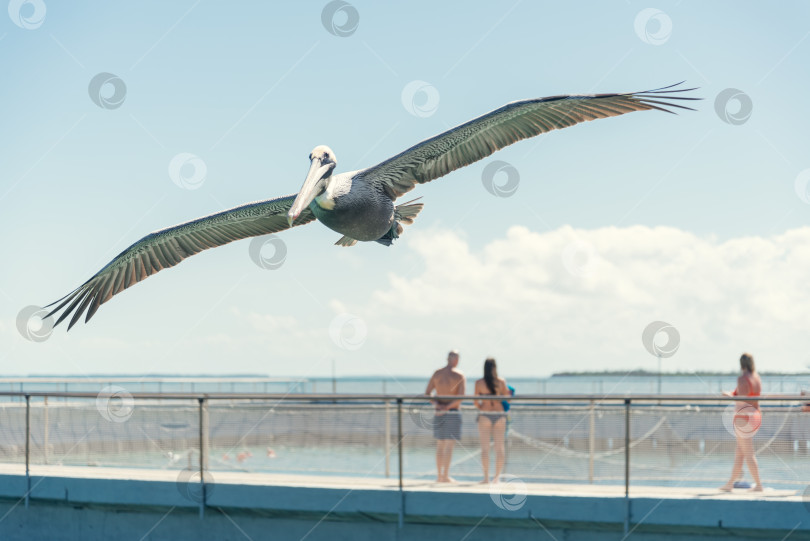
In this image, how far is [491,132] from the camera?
29.7 ft

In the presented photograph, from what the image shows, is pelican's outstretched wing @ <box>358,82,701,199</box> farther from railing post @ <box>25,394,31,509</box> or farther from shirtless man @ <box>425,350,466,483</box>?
railing post @ <box>25,394,31,509</box>

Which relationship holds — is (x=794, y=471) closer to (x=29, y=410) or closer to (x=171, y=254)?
(x=171, y=254)

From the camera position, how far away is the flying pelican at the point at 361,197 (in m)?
7.37

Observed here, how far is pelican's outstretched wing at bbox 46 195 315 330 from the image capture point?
30.3 ft

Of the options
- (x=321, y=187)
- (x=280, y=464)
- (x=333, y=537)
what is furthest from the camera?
(x=280, y=464)

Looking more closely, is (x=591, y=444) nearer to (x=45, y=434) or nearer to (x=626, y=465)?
(x=626, y=465)

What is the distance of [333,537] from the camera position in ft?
32.9

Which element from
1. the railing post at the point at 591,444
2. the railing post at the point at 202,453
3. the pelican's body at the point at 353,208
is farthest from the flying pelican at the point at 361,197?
the railing post at the point at 591,444

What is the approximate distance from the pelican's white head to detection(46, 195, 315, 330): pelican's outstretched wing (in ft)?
5.44

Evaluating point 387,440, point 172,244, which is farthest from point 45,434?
point 387,440

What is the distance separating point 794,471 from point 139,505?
735 cm

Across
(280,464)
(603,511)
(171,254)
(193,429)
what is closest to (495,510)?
(603,511)

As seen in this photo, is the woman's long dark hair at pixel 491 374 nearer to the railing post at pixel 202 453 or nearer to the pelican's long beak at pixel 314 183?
the railing post at pixel 202 453

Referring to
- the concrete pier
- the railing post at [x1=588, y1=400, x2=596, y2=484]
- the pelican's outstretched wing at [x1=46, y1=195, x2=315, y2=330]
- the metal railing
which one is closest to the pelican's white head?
the pelican's outstretched wing at [x1=46, y1=195, x2=315, y2=330]
